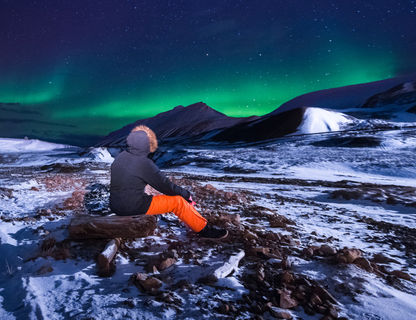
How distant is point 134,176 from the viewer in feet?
13.4

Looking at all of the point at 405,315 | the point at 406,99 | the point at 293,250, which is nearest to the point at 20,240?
the point at 293,250

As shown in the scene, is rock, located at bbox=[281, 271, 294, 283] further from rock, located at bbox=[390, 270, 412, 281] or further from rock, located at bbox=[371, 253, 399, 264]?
rock, located at bbox=[371, 253, 399, 264]

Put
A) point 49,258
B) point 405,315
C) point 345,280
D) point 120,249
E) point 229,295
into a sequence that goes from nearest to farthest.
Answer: point 405,315 → point 229,295 → point 345,280 → point 49,258 → point 120,249

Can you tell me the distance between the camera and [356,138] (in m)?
51.1

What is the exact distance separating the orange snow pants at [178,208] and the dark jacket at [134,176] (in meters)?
0.18

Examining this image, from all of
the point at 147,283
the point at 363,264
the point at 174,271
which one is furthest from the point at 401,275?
the point at 147,283

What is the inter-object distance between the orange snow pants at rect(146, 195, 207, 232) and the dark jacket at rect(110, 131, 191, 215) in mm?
181

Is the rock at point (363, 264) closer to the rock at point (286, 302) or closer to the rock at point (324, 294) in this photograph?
the rock at point (324, 294)

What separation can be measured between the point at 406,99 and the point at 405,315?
15653cm

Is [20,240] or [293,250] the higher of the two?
[20,240]

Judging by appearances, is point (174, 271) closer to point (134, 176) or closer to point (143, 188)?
point (143, 188)

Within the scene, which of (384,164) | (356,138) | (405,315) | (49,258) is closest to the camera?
(405,315)

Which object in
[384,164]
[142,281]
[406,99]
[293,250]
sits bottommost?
[384,164]

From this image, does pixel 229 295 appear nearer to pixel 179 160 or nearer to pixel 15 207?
pixel 15 207
